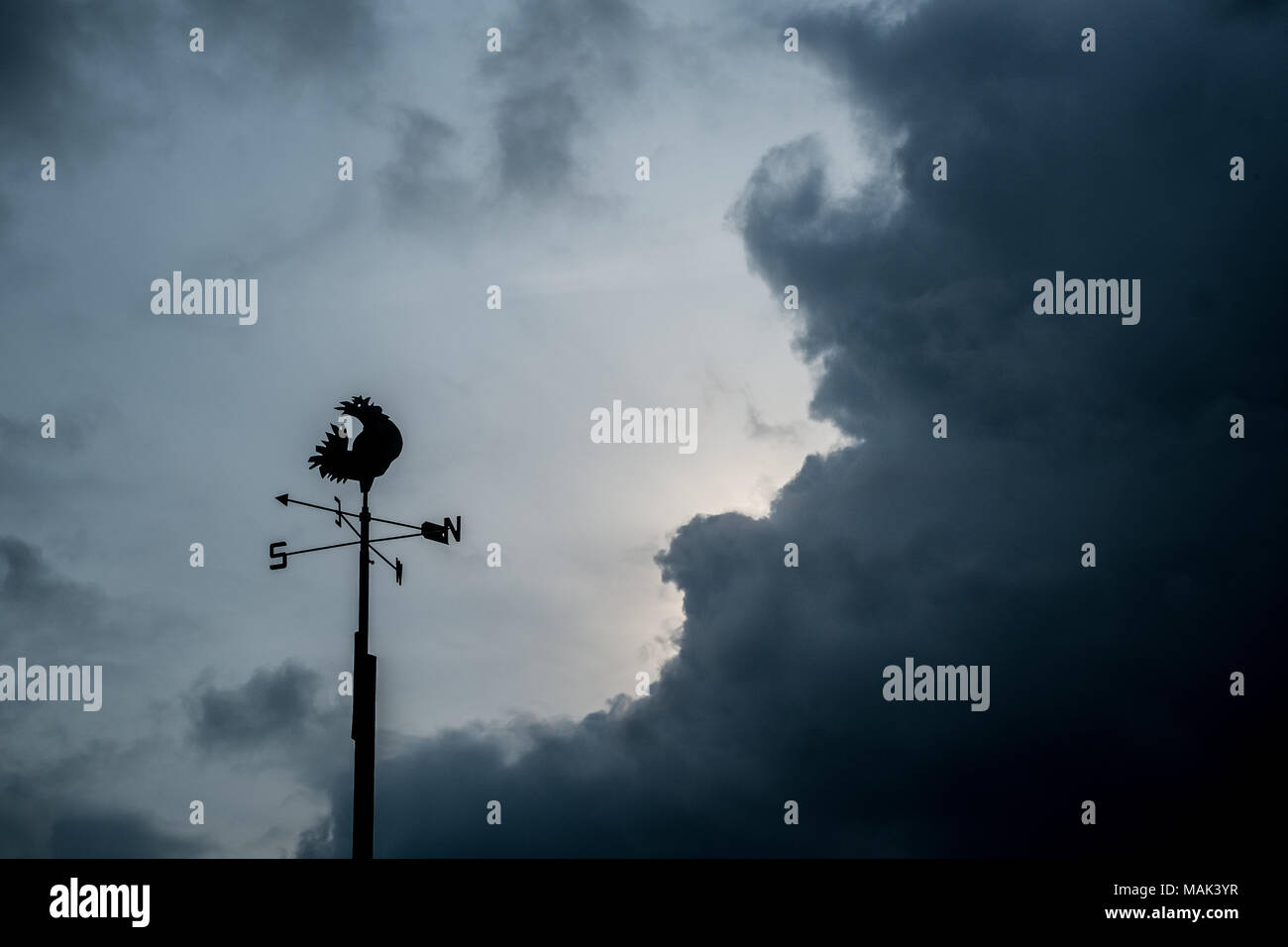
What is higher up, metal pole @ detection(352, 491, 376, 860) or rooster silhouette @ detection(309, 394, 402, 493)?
rooster silhouette @ detection(309, 394, 402, 493)

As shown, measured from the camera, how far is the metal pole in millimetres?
10086

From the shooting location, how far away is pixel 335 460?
11.4 meters

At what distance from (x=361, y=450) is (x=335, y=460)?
1.08 ft

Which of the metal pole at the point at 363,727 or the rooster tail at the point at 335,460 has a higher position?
the rooster tail at the point at 335,460

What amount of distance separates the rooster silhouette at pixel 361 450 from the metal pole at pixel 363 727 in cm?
103

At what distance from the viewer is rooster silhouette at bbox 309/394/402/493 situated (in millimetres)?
11352

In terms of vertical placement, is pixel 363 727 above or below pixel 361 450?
below

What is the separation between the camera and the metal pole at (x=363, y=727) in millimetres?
10086
